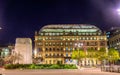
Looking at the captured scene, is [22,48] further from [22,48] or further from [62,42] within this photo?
[62,42]

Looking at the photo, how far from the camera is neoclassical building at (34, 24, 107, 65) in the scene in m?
183

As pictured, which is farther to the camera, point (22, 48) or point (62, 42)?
point (62, 42)

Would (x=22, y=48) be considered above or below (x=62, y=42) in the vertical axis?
below

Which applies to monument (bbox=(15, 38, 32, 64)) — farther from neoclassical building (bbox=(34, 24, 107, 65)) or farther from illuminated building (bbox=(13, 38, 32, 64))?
neoclassical building (bbox=(34, 24, 107, 65))

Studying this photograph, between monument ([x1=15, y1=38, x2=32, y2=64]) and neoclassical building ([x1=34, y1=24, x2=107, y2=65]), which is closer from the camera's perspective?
monument ([x1=15, y1=38, x2=32, y2=64])

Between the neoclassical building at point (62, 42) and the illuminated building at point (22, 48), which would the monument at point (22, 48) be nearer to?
the illuminated building at point (22, 48)

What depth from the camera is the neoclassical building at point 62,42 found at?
7215 inches

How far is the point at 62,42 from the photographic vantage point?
187m

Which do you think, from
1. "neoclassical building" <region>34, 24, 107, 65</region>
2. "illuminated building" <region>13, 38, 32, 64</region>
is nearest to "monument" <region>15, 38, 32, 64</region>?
"illuminated building" <region>13, 38, 32, 64</region>

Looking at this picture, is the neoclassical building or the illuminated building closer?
the illuminated building

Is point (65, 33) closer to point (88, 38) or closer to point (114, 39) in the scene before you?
point (88, 38)

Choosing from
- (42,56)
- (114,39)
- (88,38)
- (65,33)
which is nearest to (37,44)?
(42,56)

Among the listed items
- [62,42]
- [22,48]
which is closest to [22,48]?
[22,48]

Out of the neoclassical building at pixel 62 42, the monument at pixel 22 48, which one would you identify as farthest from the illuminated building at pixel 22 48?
the neoclassical building at pixel 62 42
